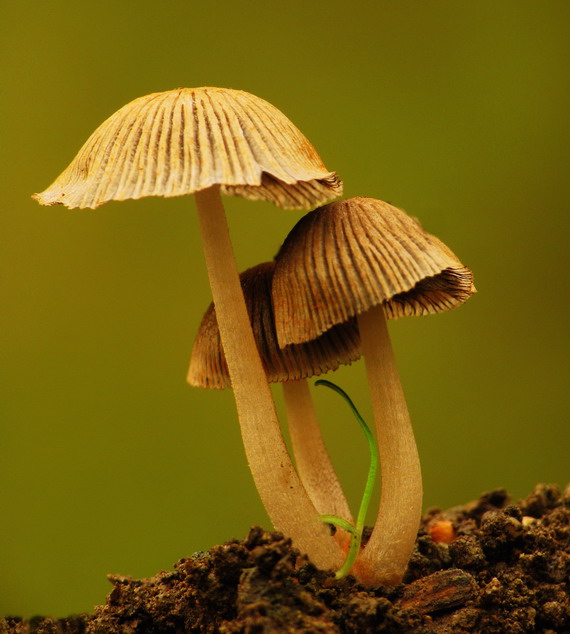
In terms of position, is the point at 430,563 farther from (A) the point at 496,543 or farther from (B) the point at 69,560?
(B) the point at 69,560

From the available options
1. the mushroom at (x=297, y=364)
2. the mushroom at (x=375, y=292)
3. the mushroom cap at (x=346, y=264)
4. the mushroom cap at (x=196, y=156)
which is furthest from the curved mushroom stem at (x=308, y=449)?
the mushroom cap at (x=196, y=156)

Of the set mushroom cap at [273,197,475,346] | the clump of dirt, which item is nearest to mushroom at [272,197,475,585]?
mushroom cap at [273,197,475,346]

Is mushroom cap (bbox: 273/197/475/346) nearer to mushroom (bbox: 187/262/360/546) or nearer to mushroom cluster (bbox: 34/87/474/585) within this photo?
mushroom cluster (bbox: 34/87/474/585)

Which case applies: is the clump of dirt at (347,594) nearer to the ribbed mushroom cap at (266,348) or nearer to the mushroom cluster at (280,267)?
the mushroom cluster at (280,267)

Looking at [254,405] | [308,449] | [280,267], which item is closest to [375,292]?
[280,267]

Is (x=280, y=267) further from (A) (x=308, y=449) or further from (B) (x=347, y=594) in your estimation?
(B) (x=347, y=594)

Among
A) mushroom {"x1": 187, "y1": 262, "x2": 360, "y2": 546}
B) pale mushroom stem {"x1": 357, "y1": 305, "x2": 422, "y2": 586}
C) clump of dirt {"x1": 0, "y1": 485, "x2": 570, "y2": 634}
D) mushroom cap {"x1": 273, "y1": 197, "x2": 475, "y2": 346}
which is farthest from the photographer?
mushroom {"x1": 187, "y1": 262, "x2": 360, "y2": 546}

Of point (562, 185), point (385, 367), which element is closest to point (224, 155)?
point (385, 367)
